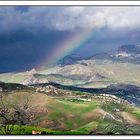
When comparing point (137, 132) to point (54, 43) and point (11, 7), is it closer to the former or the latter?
point (54, 43)

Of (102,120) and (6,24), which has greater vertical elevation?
(6,24)

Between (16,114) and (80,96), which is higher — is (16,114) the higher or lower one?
the lower one

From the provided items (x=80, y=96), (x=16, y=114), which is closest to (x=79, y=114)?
(x=80, y=96)

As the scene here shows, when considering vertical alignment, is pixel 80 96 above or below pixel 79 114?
above

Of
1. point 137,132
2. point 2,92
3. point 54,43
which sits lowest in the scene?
point 137,132

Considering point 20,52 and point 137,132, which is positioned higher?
point 20,52

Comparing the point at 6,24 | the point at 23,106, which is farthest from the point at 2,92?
the point at 6,24

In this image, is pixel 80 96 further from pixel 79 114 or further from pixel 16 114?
pixel 16 114

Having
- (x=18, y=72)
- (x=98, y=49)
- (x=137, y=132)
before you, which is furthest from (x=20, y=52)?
(x=137, y=132)
